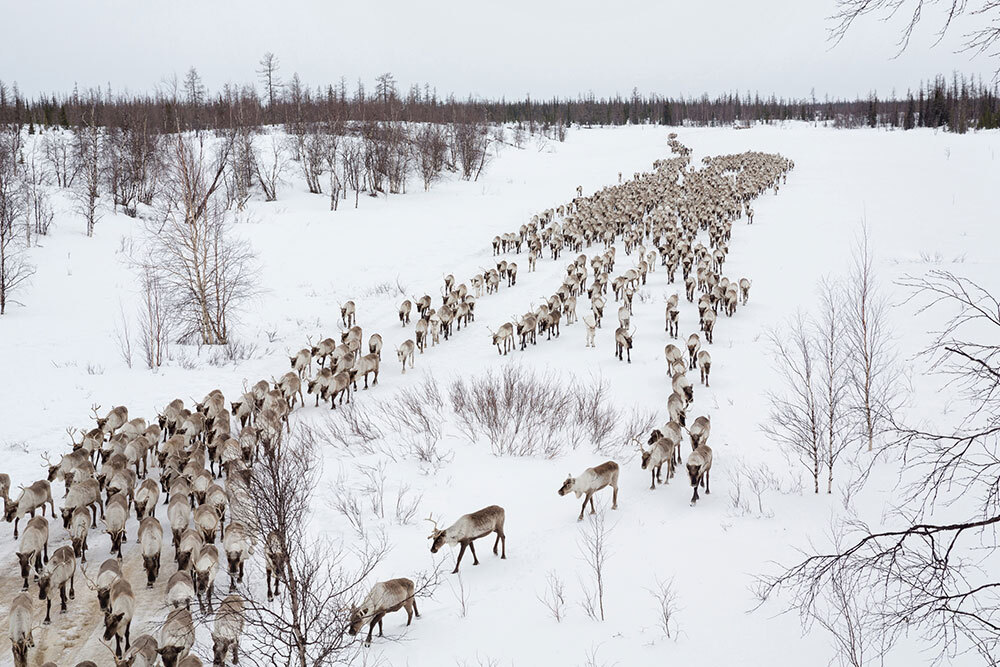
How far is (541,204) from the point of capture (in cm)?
5009

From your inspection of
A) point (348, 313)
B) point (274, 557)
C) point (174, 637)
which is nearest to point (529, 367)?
point (348, 313)

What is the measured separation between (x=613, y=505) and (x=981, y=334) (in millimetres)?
13769

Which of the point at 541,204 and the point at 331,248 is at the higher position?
the point at 541,204

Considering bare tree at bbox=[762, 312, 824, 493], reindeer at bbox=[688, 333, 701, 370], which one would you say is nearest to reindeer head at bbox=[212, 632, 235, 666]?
bare tree at bbox=[762, 312, 824, 493]

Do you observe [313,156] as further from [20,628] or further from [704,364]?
[20,628]

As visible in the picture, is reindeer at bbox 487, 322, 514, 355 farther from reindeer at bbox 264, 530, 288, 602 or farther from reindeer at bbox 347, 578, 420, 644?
reindeer at bbox 347, 578, 420, 644

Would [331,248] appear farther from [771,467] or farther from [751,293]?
[771,467]

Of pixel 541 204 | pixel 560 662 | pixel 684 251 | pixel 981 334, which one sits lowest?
pixel 560 662

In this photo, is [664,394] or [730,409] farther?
[664,394]

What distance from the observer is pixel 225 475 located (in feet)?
43.3

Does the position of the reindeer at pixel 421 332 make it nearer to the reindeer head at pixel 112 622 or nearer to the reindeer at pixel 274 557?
the reindeer at pixel 274 557

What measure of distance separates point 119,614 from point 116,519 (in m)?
2.58

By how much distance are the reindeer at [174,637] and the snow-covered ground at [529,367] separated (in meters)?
0.56

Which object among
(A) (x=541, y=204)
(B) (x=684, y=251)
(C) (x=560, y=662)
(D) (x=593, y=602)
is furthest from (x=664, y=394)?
(A) (x=541, y=204)
